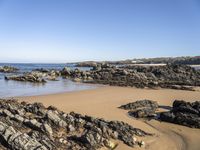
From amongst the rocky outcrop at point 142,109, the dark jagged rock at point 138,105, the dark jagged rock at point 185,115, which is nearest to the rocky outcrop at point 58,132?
the dark jagged rock at point 185,115

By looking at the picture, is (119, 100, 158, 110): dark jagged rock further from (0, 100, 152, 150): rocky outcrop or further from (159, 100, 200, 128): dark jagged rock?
(0, 100, 152, 150): rocky outcrop

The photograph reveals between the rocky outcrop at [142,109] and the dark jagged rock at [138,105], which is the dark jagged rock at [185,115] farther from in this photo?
the dark jagged rock at [138,105]

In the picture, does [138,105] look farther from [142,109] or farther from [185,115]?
[185,115]

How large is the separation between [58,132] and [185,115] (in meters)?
6.10

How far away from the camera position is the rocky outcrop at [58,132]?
781cm

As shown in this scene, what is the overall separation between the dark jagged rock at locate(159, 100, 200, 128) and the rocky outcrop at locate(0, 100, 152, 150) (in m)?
2.49

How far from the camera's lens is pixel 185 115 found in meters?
12.6

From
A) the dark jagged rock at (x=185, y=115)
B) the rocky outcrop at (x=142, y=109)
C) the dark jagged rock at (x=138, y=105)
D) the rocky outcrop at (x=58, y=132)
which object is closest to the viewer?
the rocky outcrop at (x=58, y=132)

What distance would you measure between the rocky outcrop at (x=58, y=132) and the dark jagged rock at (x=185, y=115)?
2.49 m

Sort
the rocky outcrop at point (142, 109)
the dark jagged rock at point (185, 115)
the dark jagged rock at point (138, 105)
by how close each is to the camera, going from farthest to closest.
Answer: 1. the dark jagged rock at point (138, 105)
2. the rocky outcrop at point (142, 109)
3. the dark jagged rock at point (185, 115)

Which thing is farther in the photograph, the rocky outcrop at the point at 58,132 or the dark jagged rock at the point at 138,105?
the dark jagged rock at the point at 138,105

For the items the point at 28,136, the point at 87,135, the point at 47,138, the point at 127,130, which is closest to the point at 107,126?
the point at 127,130

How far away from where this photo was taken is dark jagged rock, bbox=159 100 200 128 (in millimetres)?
12164

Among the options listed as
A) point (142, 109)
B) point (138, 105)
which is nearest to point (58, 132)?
point (142, 109)
